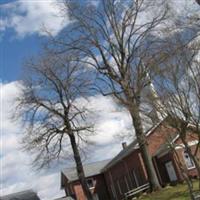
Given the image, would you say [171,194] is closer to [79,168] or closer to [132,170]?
[79,168]

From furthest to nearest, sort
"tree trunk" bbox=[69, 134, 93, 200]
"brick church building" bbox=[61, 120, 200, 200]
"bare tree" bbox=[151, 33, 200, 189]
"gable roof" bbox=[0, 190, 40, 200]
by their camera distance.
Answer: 1. "tree trunk" bbox=[69, 134, 93, 200]
2. "gable roof" bbox=[0, 190, 40, 200]
3. "brick church building" bbox=[61, 120, 200, 200]
4. "bare tree" bbox=[151, 33, 200, 189]

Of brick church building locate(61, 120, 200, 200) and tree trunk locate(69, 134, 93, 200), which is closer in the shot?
brick church building locate(61, 120, 200, 200)

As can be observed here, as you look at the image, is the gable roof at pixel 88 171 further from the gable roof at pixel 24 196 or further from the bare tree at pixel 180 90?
the bare tree at pixel 180 90

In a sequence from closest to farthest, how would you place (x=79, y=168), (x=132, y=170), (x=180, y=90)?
(x=180, y=90) → (x=79, y=168) → (x=132, y=170)

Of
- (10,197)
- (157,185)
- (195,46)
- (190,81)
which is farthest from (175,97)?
(10,197)

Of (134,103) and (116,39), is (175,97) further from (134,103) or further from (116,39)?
(116,39)

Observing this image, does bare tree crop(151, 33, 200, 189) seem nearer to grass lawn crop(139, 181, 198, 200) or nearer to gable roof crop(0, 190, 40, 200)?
grass lawn crop(139, 181, 198, 200)

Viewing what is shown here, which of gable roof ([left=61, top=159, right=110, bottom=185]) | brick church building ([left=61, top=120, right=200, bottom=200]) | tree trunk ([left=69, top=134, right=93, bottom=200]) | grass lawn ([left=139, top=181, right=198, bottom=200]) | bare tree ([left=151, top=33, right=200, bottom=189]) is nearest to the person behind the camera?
bare tree ([left=151, top=33, right=200, bottom=189])

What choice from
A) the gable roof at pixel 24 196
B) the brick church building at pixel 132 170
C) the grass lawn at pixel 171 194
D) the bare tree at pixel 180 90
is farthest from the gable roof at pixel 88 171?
the bare tree at pixel 180 90

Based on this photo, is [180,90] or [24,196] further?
[24,196]

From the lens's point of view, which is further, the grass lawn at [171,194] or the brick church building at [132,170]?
the brick church building at [132,170]

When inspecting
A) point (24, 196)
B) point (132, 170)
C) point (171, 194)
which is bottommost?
point (171, 194)

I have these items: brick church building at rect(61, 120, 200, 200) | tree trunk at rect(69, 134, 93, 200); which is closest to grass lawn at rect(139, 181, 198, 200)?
brick church building at rect(61, 120, 200, 200)

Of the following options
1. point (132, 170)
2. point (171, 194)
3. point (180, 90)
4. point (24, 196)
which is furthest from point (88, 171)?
point (180, 90)
